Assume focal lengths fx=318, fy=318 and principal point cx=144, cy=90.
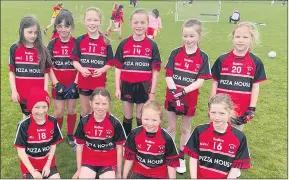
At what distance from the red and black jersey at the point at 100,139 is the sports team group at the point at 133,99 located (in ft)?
0.04

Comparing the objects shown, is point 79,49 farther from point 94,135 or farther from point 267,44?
point 267,44

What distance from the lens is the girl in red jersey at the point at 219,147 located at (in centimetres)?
342

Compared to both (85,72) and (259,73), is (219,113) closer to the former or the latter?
(259,73)

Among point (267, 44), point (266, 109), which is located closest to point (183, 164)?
point (266, 109)

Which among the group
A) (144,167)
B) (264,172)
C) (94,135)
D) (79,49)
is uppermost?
(79,49)

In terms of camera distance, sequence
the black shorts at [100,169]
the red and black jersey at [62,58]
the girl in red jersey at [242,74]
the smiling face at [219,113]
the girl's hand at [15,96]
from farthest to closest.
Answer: the red and black jersey at [62,58] → the girl's hand at [15,96] → the girl in red jersey at [242,74] → the black shorts at [100,169] → the smiling face at [219,113]

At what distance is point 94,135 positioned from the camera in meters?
4.03

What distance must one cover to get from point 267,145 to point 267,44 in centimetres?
1068

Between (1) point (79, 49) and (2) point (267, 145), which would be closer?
(1) point (79, 49)

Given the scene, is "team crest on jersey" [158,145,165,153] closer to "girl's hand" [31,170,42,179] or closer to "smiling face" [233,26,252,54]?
"girl's hand" [31,170,42,179]

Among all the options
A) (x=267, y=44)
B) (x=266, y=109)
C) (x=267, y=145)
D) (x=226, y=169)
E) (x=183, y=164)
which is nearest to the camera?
(x=226, y=169)

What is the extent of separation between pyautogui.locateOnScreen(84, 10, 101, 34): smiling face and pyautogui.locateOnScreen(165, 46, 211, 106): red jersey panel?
1.23 meters

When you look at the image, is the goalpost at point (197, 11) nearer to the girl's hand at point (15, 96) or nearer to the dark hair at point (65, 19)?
the dark hair at point (65, 19)

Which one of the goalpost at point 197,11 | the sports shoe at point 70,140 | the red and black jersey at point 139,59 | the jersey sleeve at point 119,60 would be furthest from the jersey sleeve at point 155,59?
the goalpost at point 197,11
